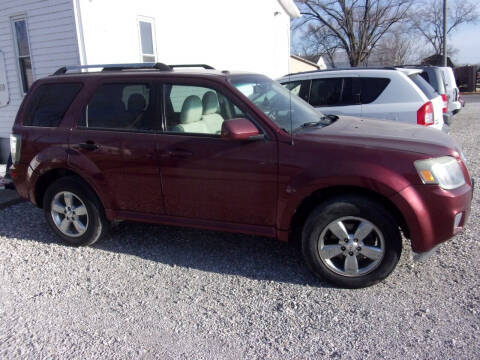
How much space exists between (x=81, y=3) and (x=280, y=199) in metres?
6.51

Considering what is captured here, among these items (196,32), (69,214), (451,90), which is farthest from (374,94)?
(451,90)

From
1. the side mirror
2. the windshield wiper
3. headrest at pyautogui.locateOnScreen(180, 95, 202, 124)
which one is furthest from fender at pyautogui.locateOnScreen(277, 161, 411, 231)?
headrest at pyautogui.locateOnScreen(180, 95, 202, 124)

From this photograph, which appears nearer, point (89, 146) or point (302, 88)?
point (89, 146)

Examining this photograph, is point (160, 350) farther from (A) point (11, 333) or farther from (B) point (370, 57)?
(B) point (370, 57)

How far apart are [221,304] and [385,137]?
6.32ft

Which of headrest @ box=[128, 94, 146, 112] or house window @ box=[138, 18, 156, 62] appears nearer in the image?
headrest @ box=[128, 94, 146, 112]

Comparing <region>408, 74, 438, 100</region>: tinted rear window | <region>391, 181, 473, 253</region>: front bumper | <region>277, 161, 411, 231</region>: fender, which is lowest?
<region>391, 181, 473, 253</region>: front bumper

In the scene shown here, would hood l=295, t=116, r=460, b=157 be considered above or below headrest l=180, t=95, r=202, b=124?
below

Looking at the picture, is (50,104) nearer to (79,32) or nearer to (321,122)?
(321,122)

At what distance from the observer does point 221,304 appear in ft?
11.4

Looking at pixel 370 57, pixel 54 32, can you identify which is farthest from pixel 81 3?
pixel 370 57

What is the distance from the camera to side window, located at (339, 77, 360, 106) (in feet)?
23.5

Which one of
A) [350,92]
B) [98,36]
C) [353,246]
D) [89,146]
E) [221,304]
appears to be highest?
[98,36]

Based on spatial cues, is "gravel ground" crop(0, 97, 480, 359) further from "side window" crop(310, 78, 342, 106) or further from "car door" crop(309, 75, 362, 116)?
"side window" crop(310, 78, 342, 106)
